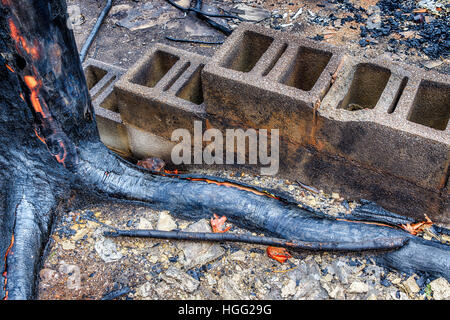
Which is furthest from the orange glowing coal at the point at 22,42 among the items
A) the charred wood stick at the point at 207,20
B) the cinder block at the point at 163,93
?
the charred wood stick at the point at 207,20

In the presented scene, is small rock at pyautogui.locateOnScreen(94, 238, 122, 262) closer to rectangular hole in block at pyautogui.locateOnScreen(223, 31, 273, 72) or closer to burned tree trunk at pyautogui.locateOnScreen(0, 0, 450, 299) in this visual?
burned tree trunk at pyautogui.locateOnScreen(0, 0, 450, 299)

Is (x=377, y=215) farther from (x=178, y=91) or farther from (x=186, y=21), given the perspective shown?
(x=186, y=21)

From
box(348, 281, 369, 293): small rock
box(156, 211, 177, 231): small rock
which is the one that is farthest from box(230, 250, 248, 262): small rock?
box(348, 281, 369, 293): small rock

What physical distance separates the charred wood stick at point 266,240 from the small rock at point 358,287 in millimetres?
263

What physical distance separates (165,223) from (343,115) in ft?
5.65

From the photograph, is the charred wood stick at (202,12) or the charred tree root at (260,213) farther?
the charred wood stick at (202,12)

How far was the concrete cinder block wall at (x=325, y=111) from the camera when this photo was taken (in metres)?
3.38

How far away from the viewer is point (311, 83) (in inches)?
164

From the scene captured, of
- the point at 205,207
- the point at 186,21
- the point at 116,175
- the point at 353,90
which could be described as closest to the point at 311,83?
the point at 353,90

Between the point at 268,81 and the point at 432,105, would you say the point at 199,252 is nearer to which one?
the point at 268,81

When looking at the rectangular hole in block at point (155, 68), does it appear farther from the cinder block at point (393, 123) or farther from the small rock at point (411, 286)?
the small rock at point (411, 286)

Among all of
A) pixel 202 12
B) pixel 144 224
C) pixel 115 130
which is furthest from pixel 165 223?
pixel 202 12

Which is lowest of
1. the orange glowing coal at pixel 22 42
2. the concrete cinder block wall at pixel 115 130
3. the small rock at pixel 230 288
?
the small rock at pixel 230 288

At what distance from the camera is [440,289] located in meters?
3.11
